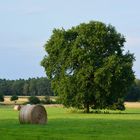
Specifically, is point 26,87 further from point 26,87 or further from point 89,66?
point 89,66

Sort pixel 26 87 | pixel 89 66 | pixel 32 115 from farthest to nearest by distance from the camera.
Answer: pixel 26 87 < pixel 89 66 < pixel 32 115

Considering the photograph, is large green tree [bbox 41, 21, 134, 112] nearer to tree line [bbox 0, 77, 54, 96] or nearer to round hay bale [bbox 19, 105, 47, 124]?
round hay bale [bbox 19, 105, 47, 124]

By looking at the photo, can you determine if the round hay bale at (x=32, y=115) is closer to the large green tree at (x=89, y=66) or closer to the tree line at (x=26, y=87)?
the large green tree at (x=89, y=66)

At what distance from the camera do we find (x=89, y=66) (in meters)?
67.9

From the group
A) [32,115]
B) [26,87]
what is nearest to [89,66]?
[32,115]

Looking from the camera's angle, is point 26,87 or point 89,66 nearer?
point 89,66

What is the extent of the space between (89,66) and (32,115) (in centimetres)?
3458

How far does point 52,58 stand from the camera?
72125mm

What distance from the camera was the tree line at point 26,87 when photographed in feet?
598

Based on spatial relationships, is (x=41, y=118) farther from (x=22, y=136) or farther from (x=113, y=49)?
(x=113, y=49)

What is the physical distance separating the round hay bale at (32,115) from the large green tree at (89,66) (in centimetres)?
3195

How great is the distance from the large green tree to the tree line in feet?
352

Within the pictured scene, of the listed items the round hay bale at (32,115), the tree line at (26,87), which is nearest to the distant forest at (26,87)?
the tree line at (26,87)

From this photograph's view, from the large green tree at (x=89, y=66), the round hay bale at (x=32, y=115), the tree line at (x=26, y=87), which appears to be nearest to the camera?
the round hay bale at (x=32, y=115)
